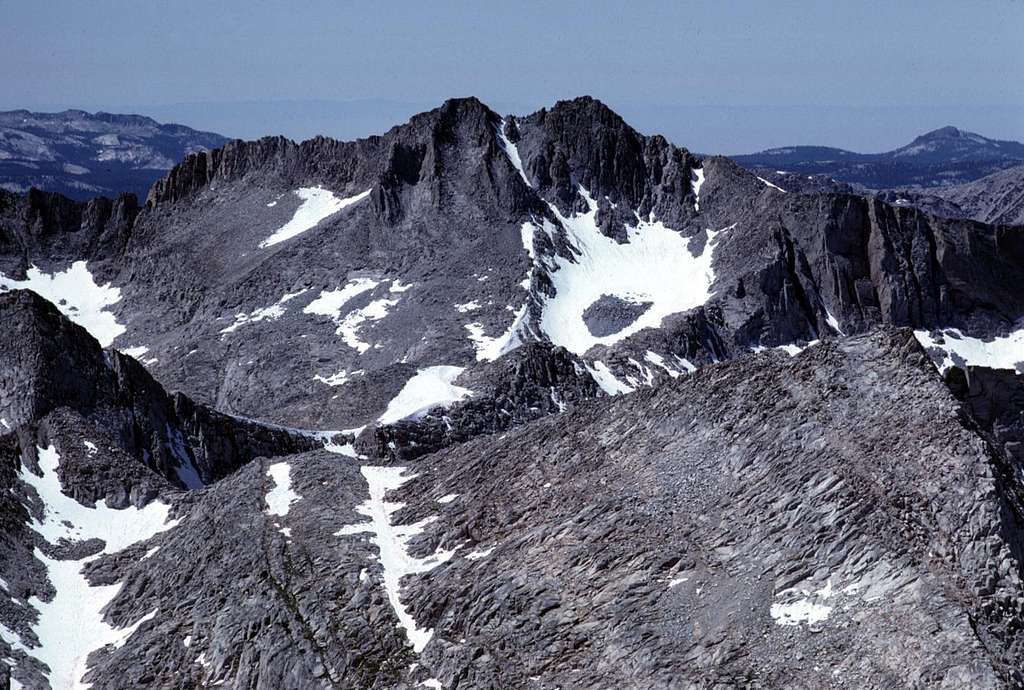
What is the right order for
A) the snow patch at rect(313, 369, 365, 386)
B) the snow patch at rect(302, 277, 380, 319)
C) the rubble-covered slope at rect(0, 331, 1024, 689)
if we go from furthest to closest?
the snow patch at rect(302, 277, 380, 319) < the snow patch at rect(313, 369, 365, 386) < the rubble-covered slope at rect(0, 331, 1024, 689)

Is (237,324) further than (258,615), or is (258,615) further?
(237,324)

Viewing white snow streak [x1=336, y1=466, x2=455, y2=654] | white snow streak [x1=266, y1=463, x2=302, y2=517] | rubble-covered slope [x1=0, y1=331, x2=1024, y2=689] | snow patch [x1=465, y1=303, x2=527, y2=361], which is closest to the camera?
rubble-covered slope [x1=0, y1=331, x2=1024, y2=689]

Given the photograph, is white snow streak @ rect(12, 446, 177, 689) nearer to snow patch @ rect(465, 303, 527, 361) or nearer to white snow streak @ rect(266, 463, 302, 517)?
white snow streak @ rect(266, 463, 302, 517)

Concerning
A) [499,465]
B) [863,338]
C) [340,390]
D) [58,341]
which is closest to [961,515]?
[863,338]

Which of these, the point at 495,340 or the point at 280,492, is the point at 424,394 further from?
the point at 280,492

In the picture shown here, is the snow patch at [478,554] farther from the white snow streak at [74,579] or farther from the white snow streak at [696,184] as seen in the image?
the white snow streak at [696,184]

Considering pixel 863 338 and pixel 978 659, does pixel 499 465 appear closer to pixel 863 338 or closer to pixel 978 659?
pixel 863 338

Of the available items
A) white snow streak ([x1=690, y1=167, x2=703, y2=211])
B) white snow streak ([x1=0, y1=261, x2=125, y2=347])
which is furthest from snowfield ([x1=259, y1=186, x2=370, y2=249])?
white snow streak ([x1=690, y1=167, x2=703, y2=211])
